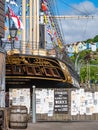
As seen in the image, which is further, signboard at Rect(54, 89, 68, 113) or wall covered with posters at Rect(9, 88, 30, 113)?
wall covered with posters at Rect(9, 88, 30, 113)

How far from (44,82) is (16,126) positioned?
17225mm

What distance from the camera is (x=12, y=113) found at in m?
21.6

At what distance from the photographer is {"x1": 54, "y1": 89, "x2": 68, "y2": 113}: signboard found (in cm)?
3172

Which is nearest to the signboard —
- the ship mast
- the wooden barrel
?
the ship mast

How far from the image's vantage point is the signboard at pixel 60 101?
104 feet

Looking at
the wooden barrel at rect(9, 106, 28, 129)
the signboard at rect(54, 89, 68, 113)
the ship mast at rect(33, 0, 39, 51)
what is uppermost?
the ship mast at rect(33, 0, 39, 51)

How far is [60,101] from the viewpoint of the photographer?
1251 inches

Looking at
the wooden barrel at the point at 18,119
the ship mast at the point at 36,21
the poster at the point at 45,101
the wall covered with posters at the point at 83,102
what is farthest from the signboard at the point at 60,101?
the wooden barrel at the point at 18,119

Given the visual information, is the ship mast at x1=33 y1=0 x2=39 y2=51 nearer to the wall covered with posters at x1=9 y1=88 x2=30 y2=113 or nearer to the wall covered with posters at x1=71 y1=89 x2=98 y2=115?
the wall covered with posters at x1=9 y1=88 x2=30 y2=113

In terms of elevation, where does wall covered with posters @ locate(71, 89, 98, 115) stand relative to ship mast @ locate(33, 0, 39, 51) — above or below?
below

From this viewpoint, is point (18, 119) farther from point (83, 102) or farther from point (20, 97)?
point (83, 102)

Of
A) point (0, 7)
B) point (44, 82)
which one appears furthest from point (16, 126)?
point (44, 82)

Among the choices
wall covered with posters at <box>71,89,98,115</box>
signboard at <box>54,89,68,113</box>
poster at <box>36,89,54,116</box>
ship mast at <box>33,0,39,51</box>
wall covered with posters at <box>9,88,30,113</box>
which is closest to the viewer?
signboard at <box>54,89,68,113</box>

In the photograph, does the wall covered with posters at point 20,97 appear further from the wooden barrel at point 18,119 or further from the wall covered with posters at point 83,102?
the wooden barrel at point 18,119
